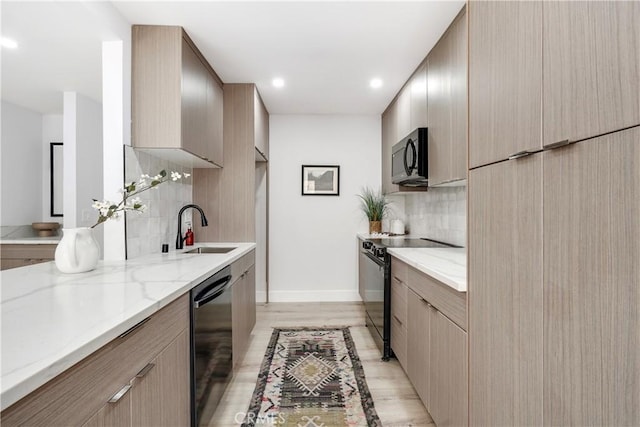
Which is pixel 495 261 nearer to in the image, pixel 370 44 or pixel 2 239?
pixel 370 44

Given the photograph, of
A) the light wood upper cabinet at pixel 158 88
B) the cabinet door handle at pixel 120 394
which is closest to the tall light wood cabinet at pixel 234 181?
the light wood upper cabinet at pixel 158 88

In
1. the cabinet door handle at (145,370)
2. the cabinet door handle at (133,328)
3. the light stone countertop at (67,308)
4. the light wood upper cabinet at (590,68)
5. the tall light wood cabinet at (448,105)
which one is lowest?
the cabinet door handle at (145,370)

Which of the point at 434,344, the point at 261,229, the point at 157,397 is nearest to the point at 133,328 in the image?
the point at 157,397

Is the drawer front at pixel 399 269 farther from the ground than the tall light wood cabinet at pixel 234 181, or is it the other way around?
the tall light wood cabinet at pixel 234 181

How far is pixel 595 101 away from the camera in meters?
0.70

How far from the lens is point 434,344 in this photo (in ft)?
5.57

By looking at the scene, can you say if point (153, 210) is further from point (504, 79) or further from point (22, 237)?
point (504, 79)

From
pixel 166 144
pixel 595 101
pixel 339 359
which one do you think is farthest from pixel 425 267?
pixel 166 144

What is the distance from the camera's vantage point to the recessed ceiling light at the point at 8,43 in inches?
70.6

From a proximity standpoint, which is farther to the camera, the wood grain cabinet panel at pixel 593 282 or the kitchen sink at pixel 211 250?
the kitchen sink at pixel 211 250

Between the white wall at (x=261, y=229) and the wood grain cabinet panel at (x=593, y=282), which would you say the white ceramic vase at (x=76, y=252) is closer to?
the wood grain cabinet panel at (x=593, y=282)

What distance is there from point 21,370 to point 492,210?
1350 mm

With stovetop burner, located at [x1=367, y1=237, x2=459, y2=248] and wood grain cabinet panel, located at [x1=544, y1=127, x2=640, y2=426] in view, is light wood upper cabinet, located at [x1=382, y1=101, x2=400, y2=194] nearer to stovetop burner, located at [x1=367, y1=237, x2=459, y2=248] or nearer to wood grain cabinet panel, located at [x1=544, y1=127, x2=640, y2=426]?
stovetop burner, located at [x1=367, y1=237, x2=459, y2=248]

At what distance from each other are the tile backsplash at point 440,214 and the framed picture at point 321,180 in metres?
0.99
